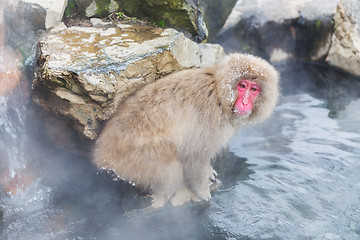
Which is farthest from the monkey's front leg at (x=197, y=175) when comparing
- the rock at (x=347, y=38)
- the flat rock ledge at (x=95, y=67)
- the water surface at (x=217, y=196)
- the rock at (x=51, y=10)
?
the rock at (x=347, y=38)

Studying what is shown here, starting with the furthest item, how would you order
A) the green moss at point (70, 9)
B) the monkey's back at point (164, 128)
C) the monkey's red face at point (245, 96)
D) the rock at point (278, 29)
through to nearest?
the rock at point (278, 29) < the green moss at point (70, 9) < the monkey's back at point (164, 128) < the monkey's red face at point (245, 96)

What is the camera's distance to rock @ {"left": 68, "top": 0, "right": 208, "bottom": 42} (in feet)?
12.4

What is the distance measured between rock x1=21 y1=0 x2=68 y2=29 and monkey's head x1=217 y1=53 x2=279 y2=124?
5.65 ft

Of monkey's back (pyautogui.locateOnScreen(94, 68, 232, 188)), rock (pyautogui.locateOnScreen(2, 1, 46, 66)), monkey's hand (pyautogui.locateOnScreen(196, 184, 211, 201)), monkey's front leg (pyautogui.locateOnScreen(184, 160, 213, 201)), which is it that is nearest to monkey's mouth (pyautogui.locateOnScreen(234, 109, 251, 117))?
monkey's back (pyautogui.locateOnScreen(94, 68, 232, 188))

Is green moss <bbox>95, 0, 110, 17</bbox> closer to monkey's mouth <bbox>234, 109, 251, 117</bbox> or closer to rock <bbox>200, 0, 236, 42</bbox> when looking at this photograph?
rock <bbox>200, 0, 236, 42</bbox>

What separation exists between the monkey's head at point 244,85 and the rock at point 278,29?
282 cm

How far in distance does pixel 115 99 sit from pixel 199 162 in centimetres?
89

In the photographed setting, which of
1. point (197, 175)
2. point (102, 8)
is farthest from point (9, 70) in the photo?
point (197, 175)

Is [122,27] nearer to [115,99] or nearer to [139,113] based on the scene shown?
[115,99]

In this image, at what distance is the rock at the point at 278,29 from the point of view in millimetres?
5543

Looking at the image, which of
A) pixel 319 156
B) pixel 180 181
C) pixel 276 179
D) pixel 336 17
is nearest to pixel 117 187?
pixel 180 181

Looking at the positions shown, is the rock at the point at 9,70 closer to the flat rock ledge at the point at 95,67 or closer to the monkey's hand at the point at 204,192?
the flat rock ledge at the point at 95,67

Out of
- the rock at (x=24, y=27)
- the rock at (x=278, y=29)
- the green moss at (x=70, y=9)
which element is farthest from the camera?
the rock at (x=278, y=29)

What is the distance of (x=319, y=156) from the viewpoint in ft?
12.7
